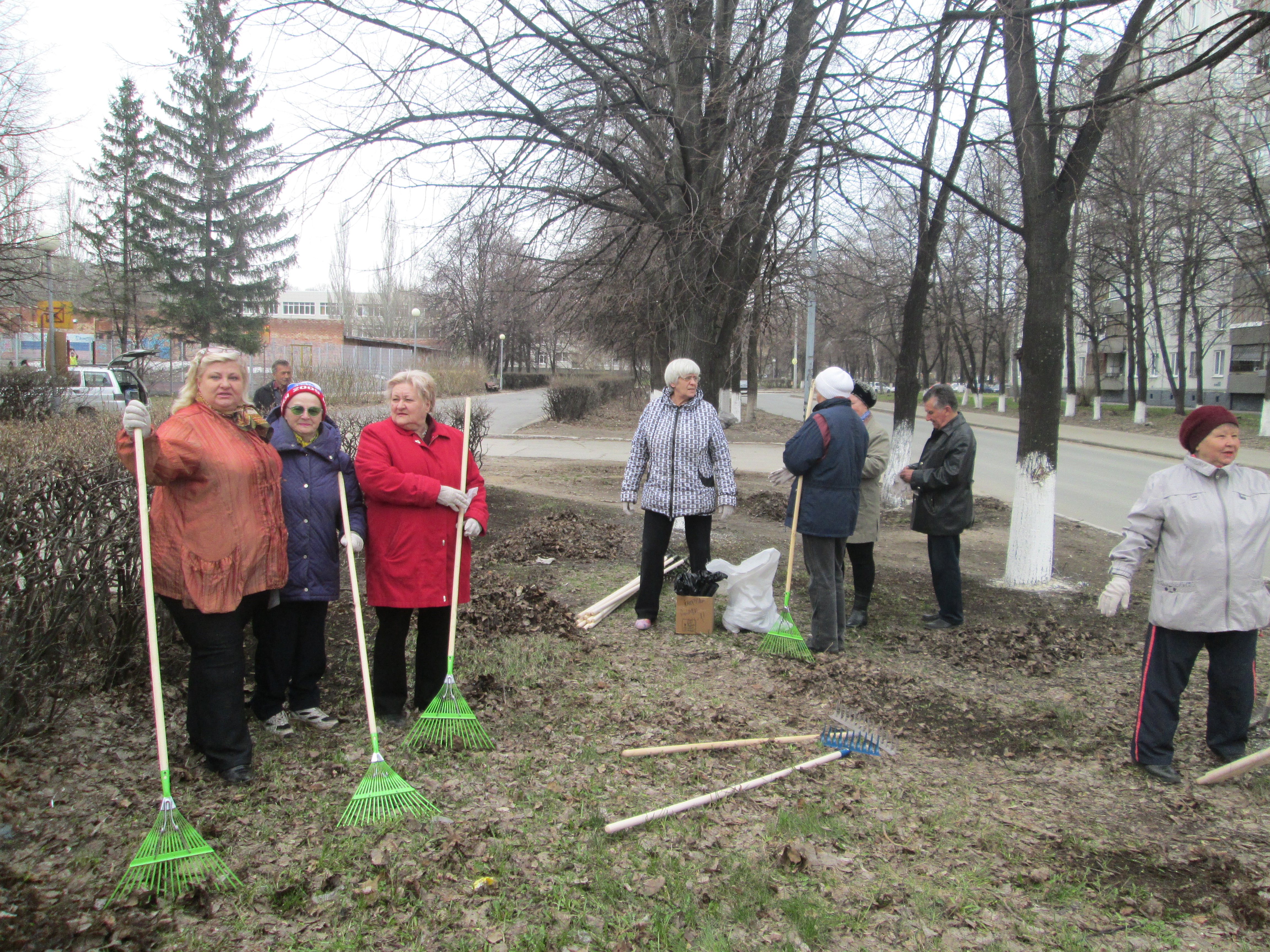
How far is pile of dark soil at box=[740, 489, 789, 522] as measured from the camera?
1057cm

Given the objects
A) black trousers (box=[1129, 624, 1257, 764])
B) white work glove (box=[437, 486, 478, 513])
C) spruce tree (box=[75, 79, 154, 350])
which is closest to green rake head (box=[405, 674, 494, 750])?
white work glove (box=[437, 486, 478, 513])

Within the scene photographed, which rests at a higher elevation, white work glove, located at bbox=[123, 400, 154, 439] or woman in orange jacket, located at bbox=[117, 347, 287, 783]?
white work glove, located at bbox=[123, 400, 154, 439]

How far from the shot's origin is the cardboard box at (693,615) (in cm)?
563

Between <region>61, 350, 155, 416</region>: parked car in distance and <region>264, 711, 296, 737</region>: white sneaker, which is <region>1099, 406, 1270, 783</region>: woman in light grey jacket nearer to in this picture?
<region>264, 711, 296, 737</region>: white sneaker

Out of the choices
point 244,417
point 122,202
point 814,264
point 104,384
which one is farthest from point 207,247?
point 244,417

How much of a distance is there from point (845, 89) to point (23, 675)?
6.21 meters

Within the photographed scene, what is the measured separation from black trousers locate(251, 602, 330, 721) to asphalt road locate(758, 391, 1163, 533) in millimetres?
5651

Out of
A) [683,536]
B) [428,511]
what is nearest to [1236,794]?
[428,511]

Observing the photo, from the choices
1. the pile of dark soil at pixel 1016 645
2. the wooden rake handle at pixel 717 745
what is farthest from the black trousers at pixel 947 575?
the wooden rake handle at pixel 717 745

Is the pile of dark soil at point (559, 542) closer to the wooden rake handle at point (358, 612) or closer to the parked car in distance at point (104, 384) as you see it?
the wooden rake handle at point (358, 612)

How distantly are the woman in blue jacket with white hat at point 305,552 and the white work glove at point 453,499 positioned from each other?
0.39m

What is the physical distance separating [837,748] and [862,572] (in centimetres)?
230

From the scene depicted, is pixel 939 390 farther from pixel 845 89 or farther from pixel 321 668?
pixel 321 668

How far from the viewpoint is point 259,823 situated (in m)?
3.11
